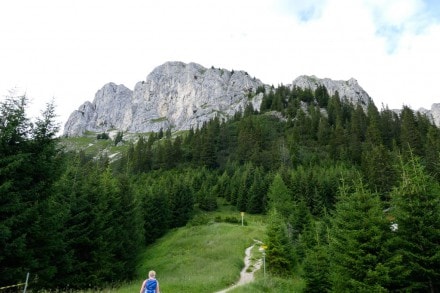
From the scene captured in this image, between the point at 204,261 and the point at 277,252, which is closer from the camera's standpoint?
the point at 277,252

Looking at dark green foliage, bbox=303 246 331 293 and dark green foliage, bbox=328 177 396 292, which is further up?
dark green foliage, bbox=328 177 396 292

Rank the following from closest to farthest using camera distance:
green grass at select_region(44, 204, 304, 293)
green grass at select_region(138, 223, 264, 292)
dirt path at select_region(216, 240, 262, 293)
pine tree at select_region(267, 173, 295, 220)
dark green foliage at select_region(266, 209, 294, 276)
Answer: green grass at select_region(44, 204, 304, 293) < green grass at select_region(138, 223, 264, 292) < dirt path at select_region(216, 240, 262, 293) < dark green foliage at select_region(266, 209, 294, 276) < pine tree at select_region(267, 173, 295, 220)

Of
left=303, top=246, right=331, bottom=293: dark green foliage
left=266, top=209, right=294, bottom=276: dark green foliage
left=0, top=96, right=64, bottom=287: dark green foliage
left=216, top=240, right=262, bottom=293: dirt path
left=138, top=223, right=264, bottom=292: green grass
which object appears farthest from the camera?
left=266, top=209, right=294, bottom=276: dark green foliage

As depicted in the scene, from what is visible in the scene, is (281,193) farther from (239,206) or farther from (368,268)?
(368,268)

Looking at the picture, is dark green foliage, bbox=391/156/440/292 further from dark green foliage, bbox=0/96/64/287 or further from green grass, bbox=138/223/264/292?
dark green foliage, bbox=0/96/64/287

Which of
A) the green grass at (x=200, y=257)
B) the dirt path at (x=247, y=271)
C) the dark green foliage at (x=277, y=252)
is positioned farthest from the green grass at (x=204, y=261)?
the dark green foliage at (x=277, y=252)

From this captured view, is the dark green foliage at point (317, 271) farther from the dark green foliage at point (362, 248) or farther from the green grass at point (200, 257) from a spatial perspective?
the green grass at point (200, 257)

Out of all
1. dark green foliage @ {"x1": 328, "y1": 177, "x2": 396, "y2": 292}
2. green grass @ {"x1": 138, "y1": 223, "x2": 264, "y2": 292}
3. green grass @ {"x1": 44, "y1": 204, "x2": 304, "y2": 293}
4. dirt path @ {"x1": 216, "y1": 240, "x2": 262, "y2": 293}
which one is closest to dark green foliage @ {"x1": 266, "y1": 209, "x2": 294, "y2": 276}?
green grass @ {"x1": 44, "y1": 204, "x2": 304, "y2": 293}

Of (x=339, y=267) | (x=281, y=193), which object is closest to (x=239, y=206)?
(x=281, y=193)

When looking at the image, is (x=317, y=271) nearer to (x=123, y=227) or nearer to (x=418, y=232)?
(x=418, y=232)

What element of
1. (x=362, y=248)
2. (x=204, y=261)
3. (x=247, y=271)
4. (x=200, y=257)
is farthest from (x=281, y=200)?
(x=362, y=248)

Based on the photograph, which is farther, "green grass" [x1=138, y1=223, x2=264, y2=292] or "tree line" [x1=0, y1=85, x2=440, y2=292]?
"green grass" [x1=138, y1=223, x2=264, y2=292]

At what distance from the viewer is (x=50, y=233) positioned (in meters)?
18.4

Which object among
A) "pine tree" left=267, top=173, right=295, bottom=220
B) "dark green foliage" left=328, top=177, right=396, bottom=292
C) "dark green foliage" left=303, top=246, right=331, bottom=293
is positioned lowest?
"dark green foliage" left=303, top=246, right=331, bottom=293
